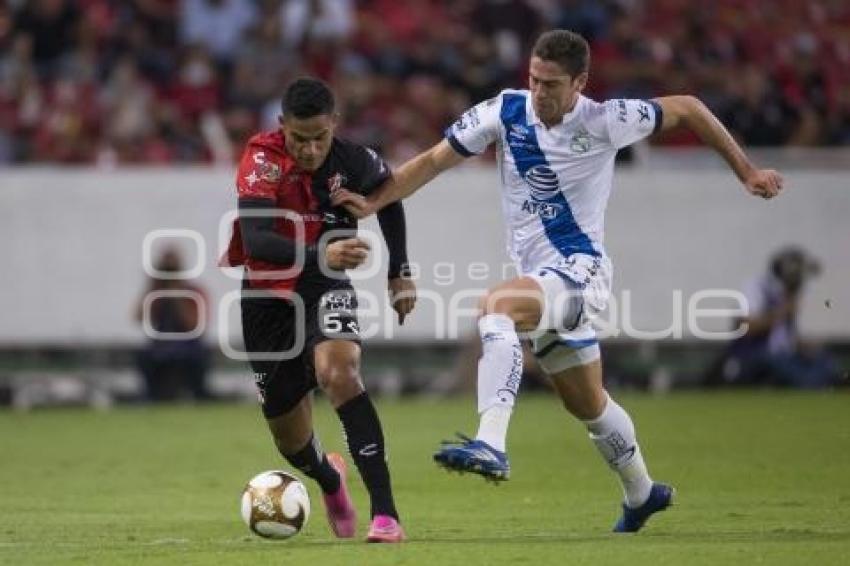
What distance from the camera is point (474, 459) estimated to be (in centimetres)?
918

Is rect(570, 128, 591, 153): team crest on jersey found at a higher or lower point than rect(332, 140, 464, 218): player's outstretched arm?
higher

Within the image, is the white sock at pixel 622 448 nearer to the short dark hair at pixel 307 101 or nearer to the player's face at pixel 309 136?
the player's face at pixel 309 136

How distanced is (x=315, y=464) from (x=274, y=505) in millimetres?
768

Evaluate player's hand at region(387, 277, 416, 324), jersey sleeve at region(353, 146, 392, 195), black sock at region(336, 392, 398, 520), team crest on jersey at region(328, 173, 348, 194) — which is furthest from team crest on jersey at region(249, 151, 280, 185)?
black sock at region(336, 392, 398, 520)

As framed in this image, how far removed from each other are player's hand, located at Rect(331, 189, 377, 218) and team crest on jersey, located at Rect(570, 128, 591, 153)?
1.12m

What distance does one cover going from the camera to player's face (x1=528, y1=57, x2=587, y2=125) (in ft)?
33.7

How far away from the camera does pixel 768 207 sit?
2342 centimetres

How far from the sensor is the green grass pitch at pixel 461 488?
9.78m

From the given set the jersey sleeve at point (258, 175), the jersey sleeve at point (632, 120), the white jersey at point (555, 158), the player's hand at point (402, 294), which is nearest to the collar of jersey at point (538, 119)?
the white jersey at point (555, 158)

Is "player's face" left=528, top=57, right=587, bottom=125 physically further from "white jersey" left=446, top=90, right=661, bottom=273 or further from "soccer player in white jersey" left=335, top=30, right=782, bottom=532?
"white jersey" left=446, top=90, right=661, bottom=273

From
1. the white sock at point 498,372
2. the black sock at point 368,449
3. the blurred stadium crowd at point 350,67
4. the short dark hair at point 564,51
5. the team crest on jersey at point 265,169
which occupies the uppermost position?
the blurred stadium crowd at point 350,67

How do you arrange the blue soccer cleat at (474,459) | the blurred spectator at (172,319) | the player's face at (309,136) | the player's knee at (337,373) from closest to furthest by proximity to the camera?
the blue soccer cleat at (474,459) → the player's knee at (337,373) → the player's face at (309,136) → the blurred spectator at (172,319)

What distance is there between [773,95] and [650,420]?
5033mm

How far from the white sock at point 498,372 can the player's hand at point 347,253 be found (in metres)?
0.71
